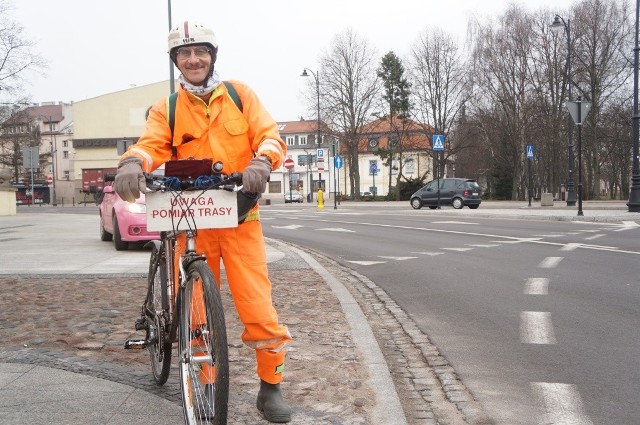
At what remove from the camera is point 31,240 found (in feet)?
52.6

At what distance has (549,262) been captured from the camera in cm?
1088

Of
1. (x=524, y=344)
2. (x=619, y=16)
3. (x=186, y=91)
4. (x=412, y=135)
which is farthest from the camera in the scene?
(x=412, y=135)

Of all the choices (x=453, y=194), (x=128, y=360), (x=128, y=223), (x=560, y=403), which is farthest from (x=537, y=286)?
(x=453, y=194)

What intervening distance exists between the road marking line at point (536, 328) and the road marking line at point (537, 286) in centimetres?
124

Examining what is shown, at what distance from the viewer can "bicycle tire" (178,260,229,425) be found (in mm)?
2936

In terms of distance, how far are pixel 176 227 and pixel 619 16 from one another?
48.5 metres

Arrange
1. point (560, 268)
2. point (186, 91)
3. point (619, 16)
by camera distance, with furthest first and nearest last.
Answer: point (619, 16) < point (560, 268) < point (186, 91)

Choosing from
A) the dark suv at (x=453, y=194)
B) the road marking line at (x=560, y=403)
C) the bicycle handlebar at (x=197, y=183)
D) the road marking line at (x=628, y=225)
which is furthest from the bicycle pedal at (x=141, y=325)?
the dark suv at (x=453, y=194)

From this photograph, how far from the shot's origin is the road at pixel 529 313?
4.20 meters

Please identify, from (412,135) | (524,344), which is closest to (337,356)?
(524,344)

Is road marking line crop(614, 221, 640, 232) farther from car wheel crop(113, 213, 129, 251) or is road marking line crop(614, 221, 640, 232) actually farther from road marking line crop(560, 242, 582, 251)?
car wheel crop(113, 213, 129, 251)

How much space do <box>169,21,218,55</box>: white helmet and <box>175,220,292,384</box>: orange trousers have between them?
931mm

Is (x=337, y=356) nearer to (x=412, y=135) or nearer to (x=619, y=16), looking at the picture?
(x=619, y=16)

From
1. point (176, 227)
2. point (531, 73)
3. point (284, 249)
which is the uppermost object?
point (531, 73)
